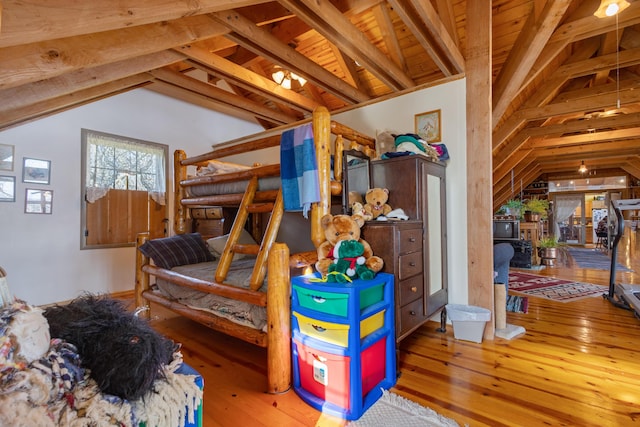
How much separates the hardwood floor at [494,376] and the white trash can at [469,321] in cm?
7

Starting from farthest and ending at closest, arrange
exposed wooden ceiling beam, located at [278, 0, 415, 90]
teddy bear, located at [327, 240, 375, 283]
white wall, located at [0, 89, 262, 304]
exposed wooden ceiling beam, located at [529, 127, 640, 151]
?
exposed wooden ceiling beam, located at [529, 127, 640, 151], white wall, located at [0, 89, 262, 304], exposed wooden ceiling beam, located at [278, 0, 415, 90], teddy bear, located at [327, 240, 375, 283]

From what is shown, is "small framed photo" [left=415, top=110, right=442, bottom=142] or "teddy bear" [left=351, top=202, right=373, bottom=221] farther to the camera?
"small framed photo" [left=415, top=110, right=442, bottom=142]

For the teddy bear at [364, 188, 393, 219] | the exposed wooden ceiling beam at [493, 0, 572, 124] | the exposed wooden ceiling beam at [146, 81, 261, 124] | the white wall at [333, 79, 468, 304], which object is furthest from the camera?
the exposed wooden ceiling beam at [146, 81, 261, 124]

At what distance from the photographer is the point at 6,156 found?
11.0 feet

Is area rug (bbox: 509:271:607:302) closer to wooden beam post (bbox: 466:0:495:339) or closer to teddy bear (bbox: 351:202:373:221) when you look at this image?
wooden beam post (bbox: 466:0:495:339)

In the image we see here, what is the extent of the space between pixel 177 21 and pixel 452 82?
7.94ft

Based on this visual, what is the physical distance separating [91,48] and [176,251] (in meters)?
1.86

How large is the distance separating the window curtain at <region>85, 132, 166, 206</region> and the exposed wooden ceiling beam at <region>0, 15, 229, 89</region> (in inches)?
106

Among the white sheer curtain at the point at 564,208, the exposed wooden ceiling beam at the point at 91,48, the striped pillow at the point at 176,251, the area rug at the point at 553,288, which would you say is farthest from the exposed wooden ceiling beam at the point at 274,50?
the white sheer curtain at the point at 564,208

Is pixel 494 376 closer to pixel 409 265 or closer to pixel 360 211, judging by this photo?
pixel 409 265

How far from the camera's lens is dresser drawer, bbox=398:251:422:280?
77.3 inches

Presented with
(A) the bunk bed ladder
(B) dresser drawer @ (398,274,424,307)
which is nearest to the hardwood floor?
(B) dresser drawer @ (398,274,424,307)

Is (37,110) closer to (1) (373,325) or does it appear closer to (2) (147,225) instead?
(2) (147,225)

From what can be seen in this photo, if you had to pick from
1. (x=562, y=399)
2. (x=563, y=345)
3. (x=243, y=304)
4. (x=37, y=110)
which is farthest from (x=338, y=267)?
(x=37, y=110)
